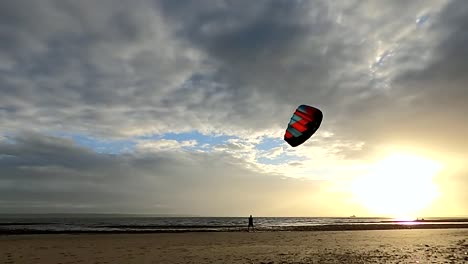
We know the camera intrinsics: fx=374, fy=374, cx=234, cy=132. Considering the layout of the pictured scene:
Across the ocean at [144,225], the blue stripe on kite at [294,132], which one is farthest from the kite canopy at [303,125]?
the ocean at [144,225]

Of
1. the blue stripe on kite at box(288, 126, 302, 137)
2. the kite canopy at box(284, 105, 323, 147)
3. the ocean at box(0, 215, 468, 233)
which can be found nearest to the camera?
the kite canopy at box(284, 105, 323, 147)

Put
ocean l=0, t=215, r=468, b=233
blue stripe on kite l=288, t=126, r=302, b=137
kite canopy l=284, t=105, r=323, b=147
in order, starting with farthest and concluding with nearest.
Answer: ocean l=0, t=215, r=468, b=233
blue stripe on kite l=288, t=126, r=302, b=137
kite canopy l=284, t=105, r=323, b=147

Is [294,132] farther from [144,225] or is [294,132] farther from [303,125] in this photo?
[144,225]

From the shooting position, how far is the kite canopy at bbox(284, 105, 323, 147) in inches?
501

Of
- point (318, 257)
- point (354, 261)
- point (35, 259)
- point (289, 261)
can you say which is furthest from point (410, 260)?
point (35, 259)

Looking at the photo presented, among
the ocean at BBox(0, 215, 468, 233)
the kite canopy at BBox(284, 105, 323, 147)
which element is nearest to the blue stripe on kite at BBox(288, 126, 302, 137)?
the kite canopy at BBox(284, 105, 323, 147)

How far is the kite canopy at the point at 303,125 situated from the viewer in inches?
501

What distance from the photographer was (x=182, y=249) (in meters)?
21.2

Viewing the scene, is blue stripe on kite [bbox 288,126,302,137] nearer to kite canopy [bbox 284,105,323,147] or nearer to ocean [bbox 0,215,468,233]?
kite canopy [bbox 284,105,323,147]

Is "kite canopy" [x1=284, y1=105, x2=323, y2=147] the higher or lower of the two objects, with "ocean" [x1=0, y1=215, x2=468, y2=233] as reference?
higher

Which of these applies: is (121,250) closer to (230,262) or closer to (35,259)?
(35,259)

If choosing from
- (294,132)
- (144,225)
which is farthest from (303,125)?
(144,225)

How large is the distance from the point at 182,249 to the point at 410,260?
11.7 meters

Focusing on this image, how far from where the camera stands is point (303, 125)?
12.9 metres
